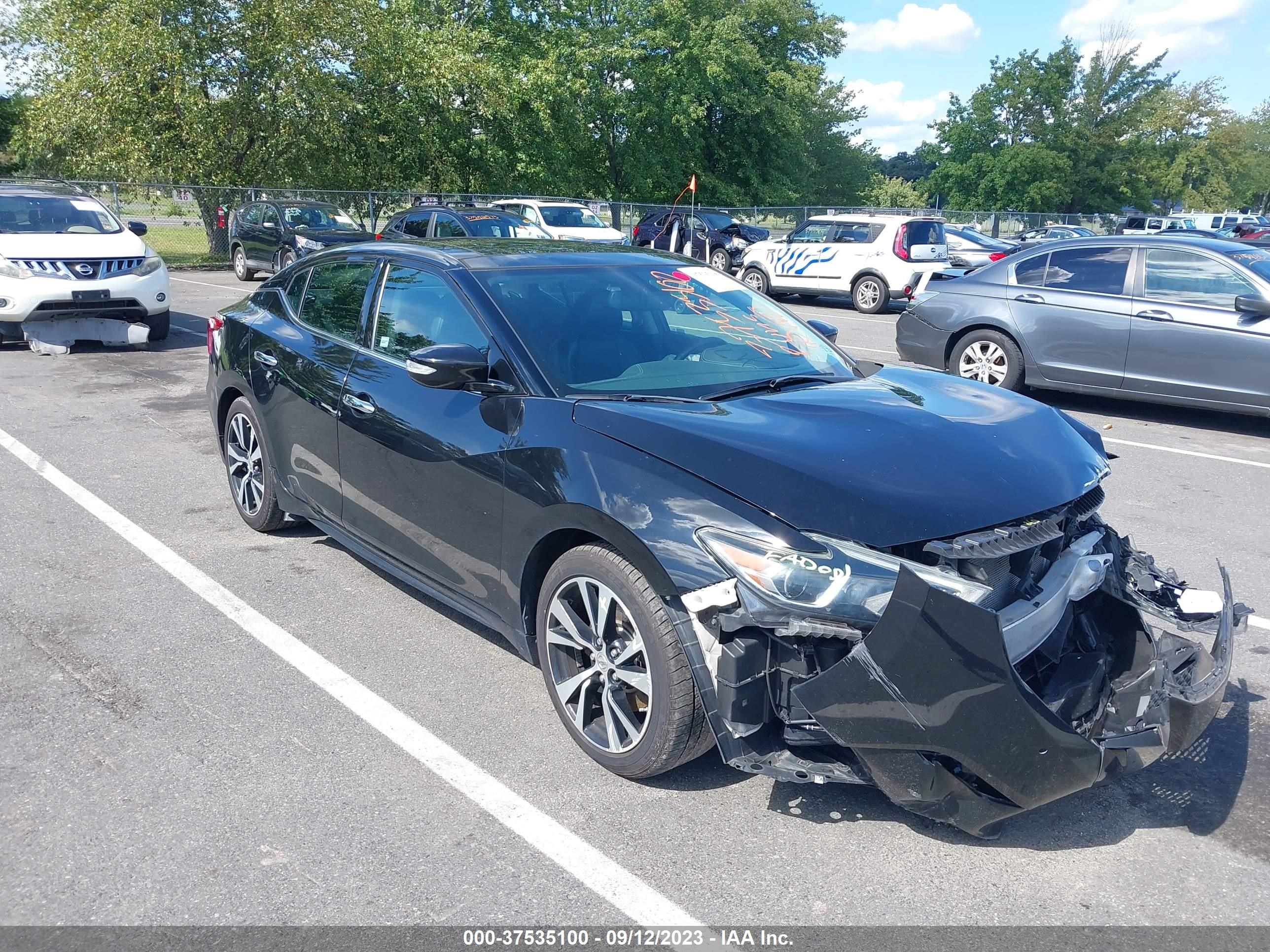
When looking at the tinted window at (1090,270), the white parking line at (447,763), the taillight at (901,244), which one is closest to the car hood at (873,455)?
the white parking line at (447,763)

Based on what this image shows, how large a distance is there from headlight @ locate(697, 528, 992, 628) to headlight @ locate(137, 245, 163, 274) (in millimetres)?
11235

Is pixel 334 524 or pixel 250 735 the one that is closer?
pixel 250 735

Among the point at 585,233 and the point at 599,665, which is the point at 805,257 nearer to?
the point at 585,233

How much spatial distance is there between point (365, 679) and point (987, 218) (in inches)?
1670

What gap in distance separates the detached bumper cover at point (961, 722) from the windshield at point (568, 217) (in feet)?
68.9

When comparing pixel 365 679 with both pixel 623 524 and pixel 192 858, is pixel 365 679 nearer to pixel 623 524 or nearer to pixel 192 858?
pixel 192 858

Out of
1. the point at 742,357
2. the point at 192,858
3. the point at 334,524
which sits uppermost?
the point at 742,357

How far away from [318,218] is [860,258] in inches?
Result: 433

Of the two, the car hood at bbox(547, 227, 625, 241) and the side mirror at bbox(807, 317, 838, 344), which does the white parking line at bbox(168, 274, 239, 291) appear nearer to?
the car hood at bbox(547, 227, 625, 241)

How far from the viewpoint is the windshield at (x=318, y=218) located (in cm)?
2089

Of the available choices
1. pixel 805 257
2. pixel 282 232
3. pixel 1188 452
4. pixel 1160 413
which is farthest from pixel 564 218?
pixel 1188 452

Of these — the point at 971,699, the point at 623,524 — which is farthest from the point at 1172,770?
the point at 623,524

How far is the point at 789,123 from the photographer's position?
45844 mm

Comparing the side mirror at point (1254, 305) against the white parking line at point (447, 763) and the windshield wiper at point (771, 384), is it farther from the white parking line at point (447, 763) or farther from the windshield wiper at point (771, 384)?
the white parking line at point (447, 763)
